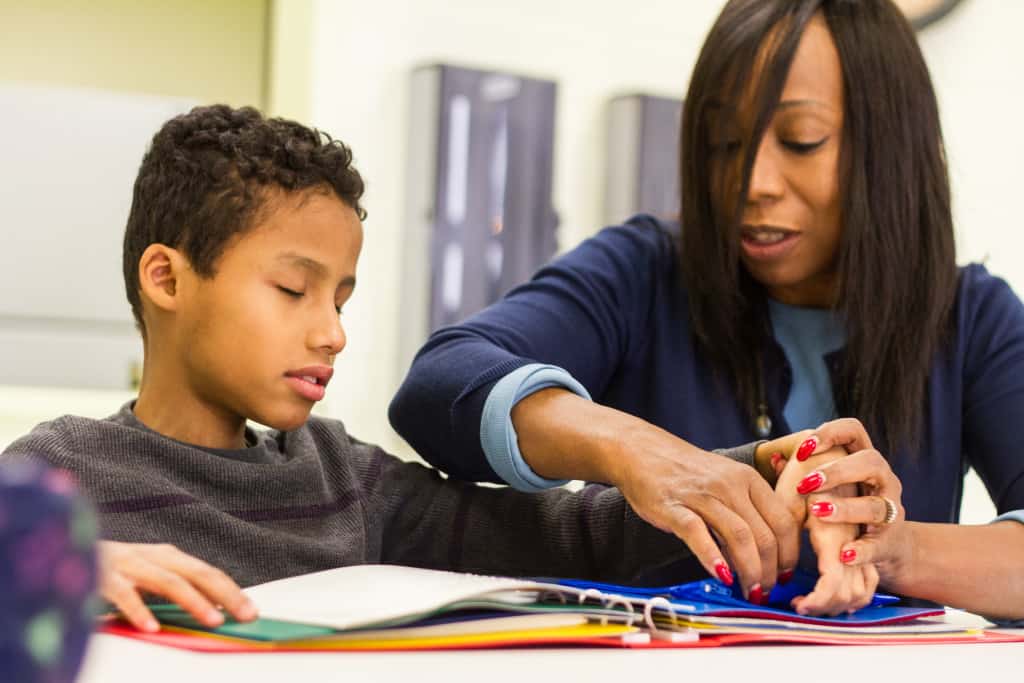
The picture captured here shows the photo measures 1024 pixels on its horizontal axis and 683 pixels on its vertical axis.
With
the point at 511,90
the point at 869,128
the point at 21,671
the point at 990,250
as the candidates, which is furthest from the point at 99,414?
the point at 21,671

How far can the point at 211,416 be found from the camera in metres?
0.93

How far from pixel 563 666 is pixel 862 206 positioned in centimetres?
73

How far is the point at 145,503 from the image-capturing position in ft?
2.77

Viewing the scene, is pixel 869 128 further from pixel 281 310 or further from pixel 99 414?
pixel 99 414

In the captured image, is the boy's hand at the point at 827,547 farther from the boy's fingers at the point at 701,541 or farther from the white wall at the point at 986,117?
the white wall at the point at 986,117

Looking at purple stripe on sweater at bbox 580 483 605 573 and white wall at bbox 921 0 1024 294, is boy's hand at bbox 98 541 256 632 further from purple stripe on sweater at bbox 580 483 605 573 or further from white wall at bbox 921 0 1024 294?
white wall at bbox 921 0 1024 294

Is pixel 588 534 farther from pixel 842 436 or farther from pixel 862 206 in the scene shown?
pixel 862 206

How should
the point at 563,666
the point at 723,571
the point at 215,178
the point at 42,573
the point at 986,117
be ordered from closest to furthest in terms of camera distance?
the point at 42,573
the point at 563,666
the point at 723,571
the point at 215,178
the point at 986,117

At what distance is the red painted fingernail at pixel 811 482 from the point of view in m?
0.79

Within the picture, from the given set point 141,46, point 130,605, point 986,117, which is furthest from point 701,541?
point 141,46

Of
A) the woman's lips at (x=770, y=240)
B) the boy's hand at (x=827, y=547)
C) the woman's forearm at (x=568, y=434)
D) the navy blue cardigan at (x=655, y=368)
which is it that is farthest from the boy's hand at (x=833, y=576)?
the woman's lips at (x=770, y=240)

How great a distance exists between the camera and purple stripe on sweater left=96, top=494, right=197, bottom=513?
0.83 metres

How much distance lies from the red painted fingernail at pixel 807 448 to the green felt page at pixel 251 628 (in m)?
0.40

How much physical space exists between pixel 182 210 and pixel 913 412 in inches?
25.7
